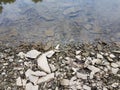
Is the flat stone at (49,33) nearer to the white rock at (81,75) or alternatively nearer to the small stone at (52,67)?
the small stone at (52,67)

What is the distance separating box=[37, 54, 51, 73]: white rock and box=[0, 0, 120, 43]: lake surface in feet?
4.43

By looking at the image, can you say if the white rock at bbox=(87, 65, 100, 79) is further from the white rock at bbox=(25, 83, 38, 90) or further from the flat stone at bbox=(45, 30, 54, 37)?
the flat stone at bbox=(45, 30, 54, 37)

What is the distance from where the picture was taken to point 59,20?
9.62 m

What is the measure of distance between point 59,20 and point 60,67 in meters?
3.33

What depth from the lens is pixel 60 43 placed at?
8.14 meters

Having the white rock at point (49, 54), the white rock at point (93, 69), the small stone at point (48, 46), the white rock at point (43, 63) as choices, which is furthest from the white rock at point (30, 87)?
the small stone at point (48, 46)

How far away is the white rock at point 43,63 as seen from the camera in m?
6.63

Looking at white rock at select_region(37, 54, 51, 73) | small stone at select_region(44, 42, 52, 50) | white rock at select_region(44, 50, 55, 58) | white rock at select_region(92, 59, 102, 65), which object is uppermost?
small stone at select_region(44, 42, 52, 50)

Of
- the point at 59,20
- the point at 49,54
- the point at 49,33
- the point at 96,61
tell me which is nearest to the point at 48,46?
the point at 49,54

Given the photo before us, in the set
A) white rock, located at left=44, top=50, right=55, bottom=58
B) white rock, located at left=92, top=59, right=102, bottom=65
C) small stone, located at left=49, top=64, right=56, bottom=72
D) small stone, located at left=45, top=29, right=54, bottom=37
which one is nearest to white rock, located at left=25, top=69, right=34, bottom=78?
small stone, located at left=49, top=64, right=56, bottom=72

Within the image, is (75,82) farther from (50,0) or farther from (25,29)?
(50,0)

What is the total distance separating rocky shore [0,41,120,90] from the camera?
6.20 m

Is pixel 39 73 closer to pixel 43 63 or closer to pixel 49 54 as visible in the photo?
pixel 43 63

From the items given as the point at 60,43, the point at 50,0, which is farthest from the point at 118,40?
the point at 50,0
